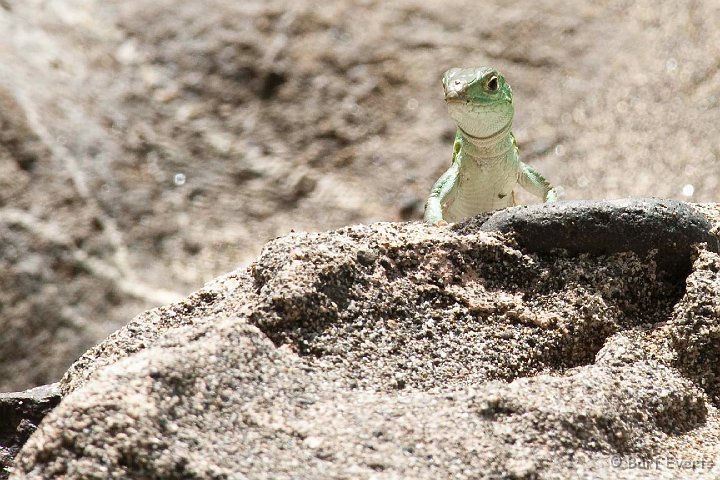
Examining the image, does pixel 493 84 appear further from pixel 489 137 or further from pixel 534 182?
pixel 534 182

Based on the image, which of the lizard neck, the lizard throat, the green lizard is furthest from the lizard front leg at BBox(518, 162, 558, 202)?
the lizard throat

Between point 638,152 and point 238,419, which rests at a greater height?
point 638,152

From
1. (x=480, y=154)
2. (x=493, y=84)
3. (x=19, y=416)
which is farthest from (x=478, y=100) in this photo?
(x=19, y=416)

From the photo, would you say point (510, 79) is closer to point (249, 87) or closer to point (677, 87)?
point (677, 87)

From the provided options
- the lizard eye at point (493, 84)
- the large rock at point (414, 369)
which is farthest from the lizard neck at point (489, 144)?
the large rock at point (414, 369)

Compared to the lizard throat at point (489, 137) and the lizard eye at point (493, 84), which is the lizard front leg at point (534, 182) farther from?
the lizard eye at point (493, 84)

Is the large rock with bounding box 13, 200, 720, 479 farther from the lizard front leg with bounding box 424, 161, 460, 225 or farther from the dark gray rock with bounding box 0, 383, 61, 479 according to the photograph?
the lizard front leg with bounding box 424, 161, 460, 225

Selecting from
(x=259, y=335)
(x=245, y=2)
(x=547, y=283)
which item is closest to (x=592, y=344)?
(x=547, y=283)
